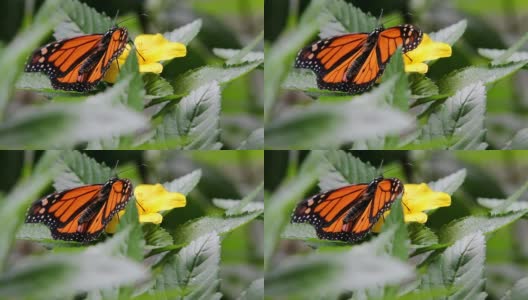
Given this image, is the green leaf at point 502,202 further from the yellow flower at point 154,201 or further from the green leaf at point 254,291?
A: the yellow flower at point 154,201

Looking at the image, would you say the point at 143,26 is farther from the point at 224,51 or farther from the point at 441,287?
the point at 441,287

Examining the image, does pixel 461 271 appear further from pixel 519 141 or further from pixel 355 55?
pixel 355 55

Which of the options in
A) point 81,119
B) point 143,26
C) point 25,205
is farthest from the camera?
point 143,26

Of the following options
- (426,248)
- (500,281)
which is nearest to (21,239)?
(426,248)

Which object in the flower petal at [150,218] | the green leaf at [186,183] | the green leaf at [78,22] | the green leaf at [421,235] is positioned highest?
the green leaf at [78,22]

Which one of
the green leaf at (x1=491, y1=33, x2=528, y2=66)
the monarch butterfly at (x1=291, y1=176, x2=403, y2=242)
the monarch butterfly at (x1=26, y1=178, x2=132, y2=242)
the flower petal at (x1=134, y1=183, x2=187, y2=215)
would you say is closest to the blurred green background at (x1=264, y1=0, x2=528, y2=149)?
the green leaf at (x1=491, y1=33, x2=528, y2=66)

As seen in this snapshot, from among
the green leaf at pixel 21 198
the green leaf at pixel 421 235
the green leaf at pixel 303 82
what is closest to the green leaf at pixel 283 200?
the green leaf at pixel 303 82

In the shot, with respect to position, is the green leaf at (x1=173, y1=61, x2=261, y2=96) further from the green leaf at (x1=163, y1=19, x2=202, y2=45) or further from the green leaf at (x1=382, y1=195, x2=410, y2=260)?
the green leaf at (x1=382, y1=195, x2=410, y2=260)

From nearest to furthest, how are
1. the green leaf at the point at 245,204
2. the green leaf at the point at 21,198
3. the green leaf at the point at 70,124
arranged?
the green leaf at the point at 70,124 → the green leaf at the point at 21,198 → the green leaf at the point at 245,204
